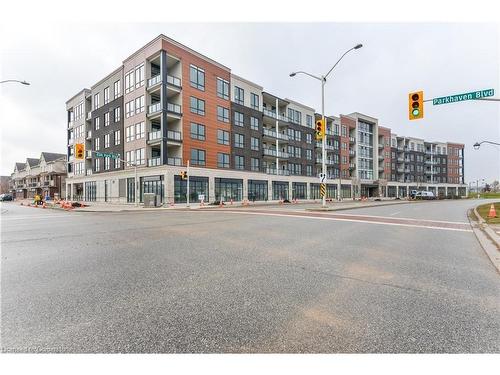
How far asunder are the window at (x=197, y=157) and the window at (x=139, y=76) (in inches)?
445

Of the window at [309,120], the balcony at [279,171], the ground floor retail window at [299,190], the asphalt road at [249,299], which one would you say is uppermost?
the window at [309,120]

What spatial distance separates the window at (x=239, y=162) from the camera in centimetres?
3903

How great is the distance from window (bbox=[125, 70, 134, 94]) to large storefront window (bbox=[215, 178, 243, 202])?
56.9 ft

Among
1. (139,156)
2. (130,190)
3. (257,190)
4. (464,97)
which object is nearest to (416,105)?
Answer: (464,97)

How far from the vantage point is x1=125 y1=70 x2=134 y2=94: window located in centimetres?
3469

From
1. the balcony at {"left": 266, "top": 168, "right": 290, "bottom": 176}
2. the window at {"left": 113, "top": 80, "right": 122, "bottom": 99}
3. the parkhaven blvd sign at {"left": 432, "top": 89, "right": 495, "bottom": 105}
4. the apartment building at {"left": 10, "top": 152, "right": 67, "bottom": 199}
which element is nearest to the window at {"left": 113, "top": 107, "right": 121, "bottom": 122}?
the window at {"left": 113, "top": 80, "right": 122, "bottom": 99}

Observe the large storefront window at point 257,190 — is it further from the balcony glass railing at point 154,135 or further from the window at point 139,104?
the window at point 139,104

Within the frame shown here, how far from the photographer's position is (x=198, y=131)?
3388cm

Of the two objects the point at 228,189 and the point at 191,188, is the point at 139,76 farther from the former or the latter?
the point at 228,189

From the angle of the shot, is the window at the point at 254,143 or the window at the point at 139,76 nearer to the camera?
the window at the point at 139,76

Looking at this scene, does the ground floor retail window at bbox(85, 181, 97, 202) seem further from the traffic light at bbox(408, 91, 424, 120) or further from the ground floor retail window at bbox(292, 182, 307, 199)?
the traffic light at bbox(408, 91, 424, 120)

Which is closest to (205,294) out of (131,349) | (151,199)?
(131,349)

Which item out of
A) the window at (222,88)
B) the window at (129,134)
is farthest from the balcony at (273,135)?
the window at (129,134)

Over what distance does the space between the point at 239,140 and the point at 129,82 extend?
17452 millimetres
